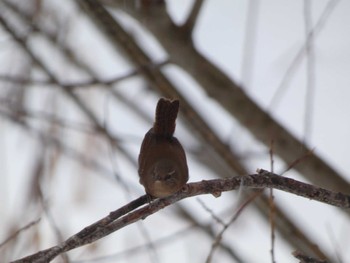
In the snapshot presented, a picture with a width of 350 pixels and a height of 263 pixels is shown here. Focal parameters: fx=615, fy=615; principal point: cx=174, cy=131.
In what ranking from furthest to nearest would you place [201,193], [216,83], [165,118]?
1. [216,83]
2. [165,118]
3. [201,193]

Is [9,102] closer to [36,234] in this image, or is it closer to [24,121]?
[24,121]

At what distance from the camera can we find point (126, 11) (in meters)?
2.76

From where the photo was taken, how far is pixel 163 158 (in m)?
1.47

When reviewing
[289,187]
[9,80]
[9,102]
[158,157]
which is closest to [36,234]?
[9,80]

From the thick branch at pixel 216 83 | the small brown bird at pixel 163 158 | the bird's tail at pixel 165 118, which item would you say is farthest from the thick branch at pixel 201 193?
the thick branch at pixel 216 83

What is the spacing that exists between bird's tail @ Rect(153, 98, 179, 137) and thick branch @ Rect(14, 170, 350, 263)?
0.62 feet

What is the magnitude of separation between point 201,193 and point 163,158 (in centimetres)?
13

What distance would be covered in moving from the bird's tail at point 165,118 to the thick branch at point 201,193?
0.19 meters

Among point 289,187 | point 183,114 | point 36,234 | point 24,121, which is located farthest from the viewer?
point 24,121

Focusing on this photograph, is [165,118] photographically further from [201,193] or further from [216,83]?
[216,83]

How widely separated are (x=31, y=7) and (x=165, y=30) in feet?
3.16

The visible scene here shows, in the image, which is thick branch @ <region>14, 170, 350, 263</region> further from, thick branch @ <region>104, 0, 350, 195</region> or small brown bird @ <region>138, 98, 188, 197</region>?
thick branch @ <region>104, 0, 350, 195</region>

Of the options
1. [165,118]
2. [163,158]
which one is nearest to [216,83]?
[165,118]

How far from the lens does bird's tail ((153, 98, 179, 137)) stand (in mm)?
1549
